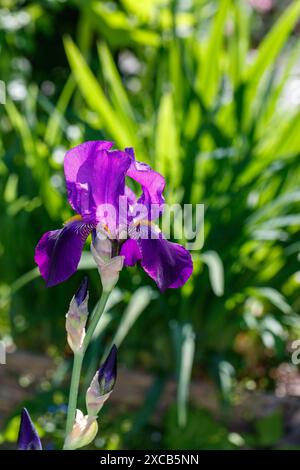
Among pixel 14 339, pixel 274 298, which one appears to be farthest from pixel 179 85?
pixel 14 339

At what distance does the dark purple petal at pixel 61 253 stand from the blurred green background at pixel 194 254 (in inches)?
26.1

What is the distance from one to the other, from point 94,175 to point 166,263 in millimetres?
128

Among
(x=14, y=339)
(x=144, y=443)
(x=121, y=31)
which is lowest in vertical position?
(x=144, y=443)

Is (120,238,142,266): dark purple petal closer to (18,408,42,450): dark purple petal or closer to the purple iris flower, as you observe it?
the purple iris flower

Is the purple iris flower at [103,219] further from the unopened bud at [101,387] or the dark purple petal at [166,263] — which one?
the unopened bud at [101,387]

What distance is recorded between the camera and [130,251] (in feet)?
2.89

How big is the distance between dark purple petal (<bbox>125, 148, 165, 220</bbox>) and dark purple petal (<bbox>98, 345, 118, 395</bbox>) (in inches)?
6.4

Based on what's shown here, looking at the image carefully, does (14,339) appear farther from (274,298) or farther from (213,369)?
(274,298)

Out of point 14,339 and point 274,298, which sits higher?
point 274,298

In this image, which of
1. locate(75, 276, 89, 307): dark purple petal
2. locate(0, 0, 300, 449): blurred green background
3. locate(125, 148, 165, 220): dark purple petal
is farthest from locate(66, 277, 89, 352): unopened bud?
locate(0, 0, 300, 449): blurred green background

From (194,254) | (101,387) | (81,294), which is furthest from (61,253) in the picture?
(194,254)

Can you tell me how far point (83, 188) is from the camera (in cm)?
84

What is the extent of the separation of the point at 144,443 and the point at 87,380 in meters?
0.23

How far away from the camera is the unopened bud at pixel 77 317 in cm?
80
